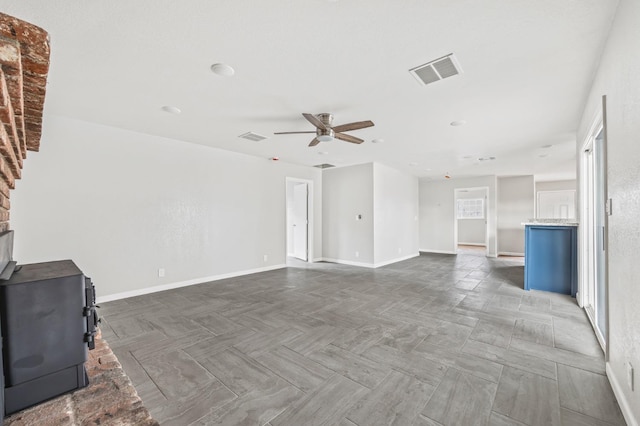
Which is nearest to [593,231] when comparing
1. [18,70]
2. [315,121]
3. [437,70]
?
[437,70]

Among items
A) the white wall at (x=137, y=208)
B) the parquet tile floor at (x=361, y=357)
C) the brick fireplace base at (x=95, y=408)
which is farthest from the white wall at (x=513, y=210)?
the brick fireplace base at (x=95, y=408)

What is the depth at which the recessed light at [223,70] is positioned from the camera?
2318 millimetres

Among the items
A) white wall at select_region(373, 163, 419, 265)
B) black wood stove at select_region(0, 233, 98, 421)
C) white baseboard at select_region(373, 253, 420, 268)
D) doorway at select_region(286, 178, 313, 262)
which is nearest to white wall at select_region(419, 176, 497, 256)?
white wall at select_region(373, 163, 419, 265)

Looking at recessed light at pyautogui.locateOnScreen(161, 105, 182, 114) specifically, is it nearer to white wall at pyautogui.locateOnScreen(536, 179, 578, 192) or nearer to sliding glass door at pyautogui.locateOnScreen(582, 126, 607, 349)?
sliding glass door at pyautogui.locateOnScreen(582, 126, 607, 349)

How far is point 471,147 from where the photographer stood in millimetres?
4934

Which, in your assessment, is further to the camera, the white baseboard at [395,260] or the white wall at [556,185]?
the white wall at [556,185]

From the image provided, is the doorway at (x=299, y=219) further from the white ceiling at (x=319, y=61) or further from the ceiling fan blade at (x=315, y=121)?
the ceiling fan blade at (x=315, y=121)

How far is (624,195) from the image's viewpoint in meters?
1.60

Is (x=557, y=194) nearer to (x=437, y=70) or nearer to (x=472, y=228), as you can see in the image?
(x=472, y=228)

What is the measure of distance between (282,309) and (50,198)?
3.21 meters

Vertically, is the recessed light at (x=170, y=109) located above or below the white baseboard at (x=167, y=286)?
above

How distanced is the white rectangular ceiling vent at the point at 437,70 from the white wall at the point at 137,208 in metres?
3.76

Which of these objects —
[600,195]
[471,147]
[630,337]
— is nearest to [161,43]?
[630,337]

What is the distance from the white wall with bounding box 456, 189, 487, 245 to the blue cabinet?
6.27 m
